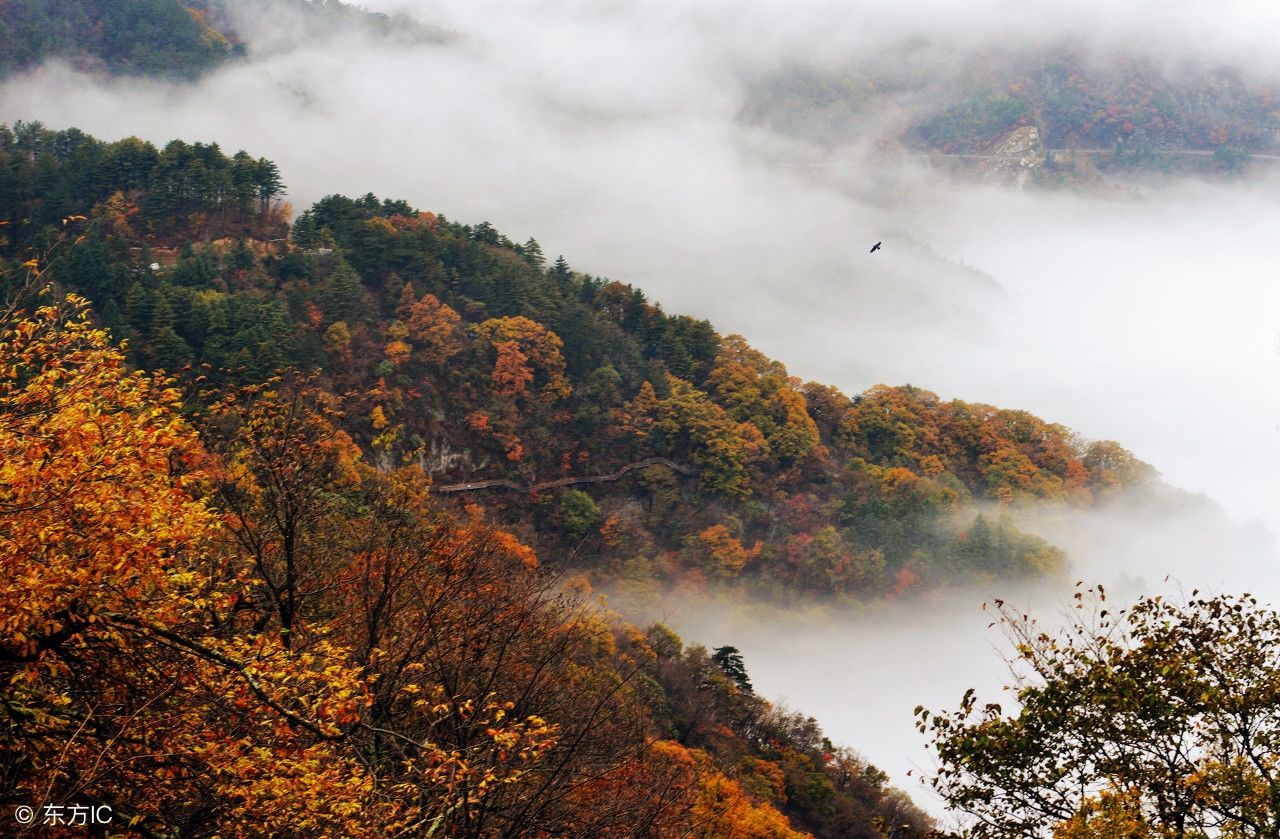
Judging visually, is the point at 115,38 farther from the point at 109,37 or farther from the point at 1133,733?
the point at 1133,733

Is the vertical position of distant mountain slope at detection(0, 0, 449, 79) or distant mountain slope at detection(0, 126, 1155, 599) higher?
distant mountain slope at detection(0, 0, 449, 79)

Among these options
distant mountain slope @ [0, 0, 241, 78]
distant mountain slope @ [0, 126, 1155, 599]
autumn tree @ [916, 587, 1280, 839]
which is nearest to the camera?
autumn tree @ [916, 587, 1280, 839]

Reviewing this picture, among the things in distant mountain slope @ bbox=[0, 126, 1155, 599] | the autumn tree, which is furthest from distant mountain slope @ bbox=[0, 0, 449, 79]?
the autumn tree

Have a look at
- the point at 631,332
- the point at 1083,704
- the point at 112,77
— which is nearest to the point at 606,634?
the point at 1083,704

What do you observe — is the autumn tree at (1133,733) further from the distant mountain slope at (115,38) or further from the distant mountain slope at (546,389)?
the distant mountain slope at (115,38)

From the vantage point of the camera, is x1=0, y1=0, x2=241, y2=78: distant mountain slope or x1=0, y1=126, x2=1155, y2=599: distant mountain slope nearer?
x1=0, y1=126, x2=1155, y2=599: distant mountain slope

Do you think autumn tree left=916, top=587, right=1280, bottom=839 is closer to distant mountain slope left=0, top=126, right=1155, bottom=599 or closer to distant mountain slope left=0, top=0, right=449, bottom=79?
distant mountain slope left=0, top=126, right=1155, bottom=599

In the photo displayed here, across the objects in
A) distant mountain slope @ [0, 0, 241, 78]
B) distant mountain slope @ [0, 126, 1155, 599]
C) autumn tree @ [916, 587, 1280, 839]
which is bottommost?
autumn tree @ [916, 587, 1280, 839]

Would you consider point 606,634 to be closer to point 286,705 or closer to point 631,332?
point 286,705

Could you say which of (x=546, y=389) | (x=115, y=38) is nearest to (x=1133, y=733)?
(x=546, y=389)
